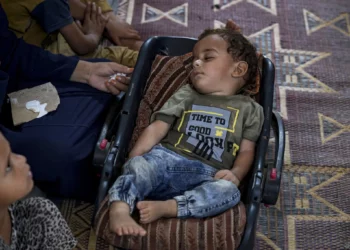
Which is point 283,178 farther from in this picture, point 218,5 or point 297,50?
point 218,5

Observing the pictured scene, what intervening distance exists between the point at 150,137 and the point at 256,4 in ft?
3.80

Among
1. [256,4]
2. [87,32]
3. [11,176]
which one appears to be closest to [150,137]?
[11,176]

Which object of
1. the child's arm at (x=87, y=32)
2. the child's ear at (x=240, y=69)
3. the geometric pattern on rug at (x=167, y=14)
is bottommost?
the geometric pattern on rug at (x=167, y=14)

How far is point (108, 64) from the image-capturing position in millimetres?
1777

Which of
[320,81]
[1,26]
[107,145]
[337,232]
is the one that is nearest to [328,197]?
[337,232]

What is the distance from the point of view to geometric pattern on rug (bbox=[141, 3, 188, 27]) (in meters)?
2.36

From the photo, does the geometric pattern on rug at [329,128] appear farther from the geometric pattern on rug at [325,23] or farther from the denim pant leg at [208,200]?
the denim pant leg at [208,200]

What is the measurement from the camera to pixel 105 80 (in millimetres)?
1737

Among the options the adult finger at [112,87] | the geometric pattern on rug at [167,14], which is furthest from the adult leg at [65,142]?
the geometric pattern on rug at [167,14]

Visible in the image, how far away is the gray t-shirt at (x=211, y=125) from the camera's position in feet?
5.04

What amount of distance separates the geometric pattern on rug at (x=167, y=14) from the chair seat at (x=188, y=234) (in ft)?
3.93

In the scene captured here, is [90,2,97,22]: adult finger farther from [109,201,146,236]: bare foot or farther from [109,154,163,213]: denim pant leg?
[109,201,146,236]: bare foot

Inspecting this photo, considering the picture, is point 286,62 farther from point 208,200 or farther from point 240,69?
point 208,200

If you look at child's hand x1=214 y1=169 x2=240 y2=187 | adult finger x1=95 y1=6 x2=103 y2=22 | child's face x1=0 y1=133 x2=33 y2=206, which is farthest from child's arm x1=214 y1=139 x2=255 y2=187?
adult finger x1=95 y1=6 x2=103 y2=22
